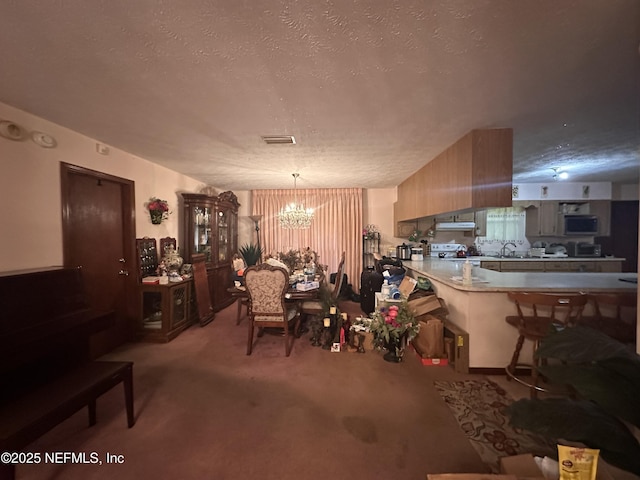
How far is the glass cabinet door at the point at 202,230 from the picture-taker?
3930mm

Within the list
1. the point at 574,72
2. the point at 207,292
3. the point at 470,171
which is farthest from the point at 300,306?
the point at 574,72

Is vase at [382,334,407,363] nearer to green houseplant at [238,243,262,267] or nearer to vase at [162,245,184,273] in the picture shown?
vase at [162,245,184,273]

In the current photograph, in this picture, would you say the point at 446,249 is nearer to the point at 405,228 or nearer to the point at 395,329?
the point at 405,228

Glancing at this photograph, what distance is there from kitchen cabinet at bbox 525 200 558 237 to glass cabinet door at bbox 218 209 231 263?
6.05 meters

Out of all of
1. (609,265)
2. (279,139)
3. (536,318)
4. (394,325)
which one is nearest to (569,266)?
(609,265)

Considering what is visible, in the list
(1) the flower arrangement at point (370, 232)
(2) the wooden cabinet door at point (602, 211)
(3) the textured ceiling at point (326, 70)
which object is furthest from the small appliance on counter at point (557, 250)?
(1) the flower arrangement at point (370, 232)

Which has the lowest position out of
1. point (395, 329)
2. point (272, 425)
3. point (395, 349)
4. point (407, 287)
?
point (272, 425)

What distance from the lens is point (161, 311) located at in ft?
10.1

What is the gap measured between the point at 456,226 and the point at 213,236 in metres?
4.57

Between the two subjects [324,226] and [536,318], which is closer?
[536,318]

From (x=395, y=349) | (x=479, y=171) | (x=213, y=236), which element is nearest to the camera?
(x=479, y=171)

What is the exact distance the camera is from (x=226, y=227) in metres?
4.62

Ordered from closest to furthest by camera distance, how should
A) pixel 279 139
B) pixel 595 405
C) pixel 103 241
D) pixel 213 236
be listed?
pixel 595 405 < pixel 279 139 < pixel 103 241 < pixel 213 236

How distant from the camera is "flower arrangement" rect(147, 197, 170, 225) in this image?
327 centimetres
